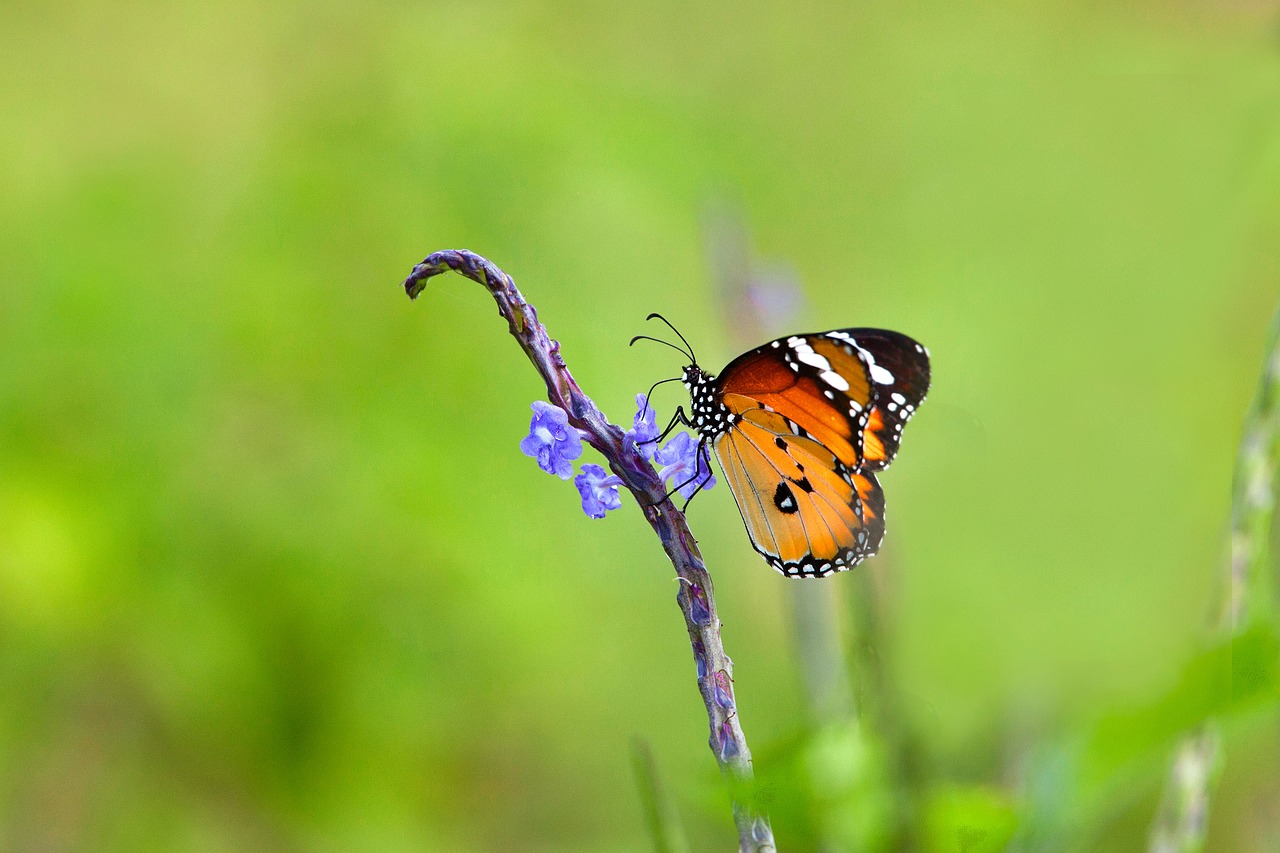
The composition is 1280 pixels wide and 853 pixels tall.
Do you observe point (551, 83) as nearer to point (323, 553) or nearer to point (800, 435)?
point (323, 553)

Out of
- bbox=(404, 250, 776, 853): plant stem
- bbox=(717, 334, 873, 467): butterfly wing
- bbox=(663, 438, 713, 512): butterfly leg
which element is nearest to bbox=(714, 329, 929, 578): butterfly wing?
bbox=(717, 334, 873, 467): butterfly wing

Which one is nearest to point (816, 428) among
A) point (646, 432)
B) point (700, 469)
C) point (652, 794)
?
point (700, 469)

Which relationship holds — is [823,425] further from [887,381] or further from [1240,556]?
[1240,556]

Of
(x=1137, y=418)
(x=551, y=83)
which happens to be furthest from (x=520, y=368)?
(x=1137, y=418)

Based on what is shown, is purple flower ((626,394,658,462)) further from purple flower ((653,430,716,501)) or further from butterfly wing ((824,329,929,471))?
butterfly wing ((824,329,929,471))

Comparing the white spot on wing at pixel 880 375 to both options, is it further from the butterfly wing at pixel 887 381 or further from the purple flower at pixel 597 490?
the purple flower at pixel 597 490
